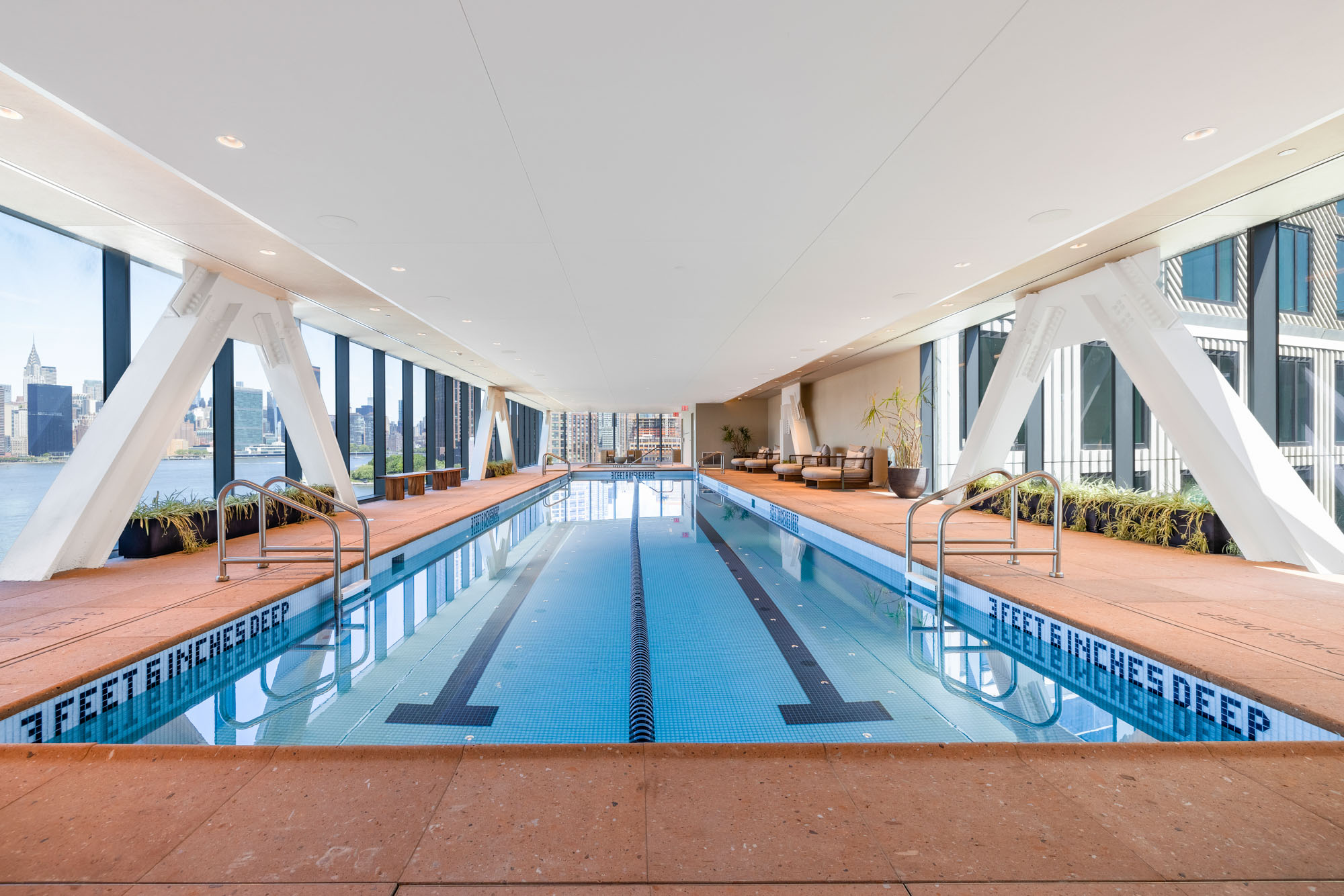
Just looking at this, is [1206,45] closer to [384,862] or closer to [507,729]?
[384,862]

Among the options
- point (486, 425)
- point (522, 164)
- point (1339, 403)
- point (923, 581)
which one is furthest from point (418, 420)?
point (1339, 403)

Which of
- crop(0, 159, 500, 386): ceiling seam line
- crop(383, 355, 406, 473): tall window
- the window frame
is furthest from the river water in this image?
the window frame

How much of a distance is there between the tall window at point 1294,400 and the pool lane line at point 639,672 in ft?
19.2

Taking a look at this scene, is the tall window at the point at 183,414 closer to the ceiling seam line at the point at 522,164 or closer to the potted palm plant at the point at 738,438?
the ceiling seam line at the point at 522,164

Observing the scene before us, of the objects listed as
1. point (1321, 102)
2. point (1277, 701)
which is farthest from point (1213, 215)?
point (1277, 701)

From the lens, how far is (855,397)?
1408cm

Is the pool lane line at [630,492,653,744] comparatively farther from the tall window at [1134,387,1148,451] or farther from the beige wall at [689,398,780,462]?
the beige wall at [689,398,780,462]

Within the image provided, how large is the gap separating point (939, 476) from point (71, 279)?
12132 mm

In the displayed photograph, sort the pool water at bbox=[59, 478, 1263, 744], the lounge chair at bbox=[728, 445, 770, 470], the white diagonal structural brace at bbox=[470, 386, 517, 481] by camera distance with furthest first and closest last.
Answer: the lounge chair at bbox=[728, 445, 770, 470]
the white diagonal structural brace at bbox=[470, 386, 517, 481]
the pool water at bbox=[59, 478, 1263, 744]

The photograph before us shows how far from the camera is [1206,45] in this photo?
2266 mm

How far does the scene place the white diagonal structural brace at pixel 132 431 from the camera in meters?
4.45

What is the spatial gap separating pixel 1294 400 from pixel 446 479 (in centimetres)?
1288

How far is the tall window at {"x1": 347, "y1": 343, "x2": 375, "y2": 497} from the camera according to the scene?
10094 millimetres

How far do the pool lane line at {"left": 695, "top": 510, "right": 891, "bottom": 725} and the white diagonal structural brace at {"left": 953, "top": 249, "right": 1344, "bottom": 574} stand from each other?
13.2 feet
